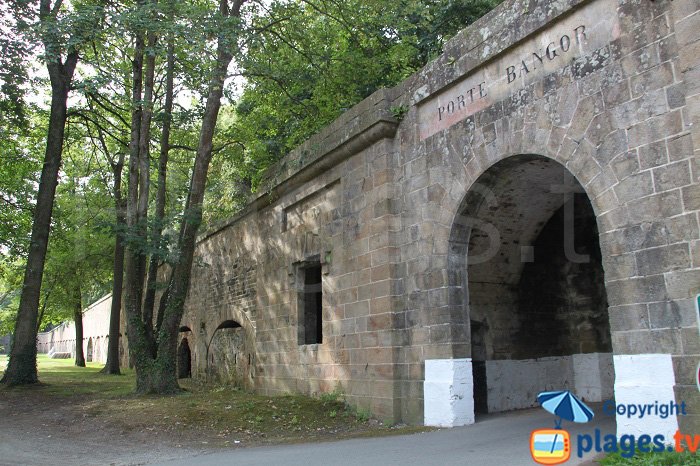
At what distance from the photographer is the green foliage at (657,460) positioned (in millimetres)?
4235

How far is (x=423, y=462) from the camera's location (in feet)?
18.2

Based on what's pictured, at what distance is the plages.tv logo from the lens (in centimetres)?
380

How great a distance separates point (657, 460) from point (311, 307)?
753 centimetres

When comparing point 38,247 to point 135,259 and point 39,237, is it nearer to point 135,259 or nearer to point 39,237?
point 39,237

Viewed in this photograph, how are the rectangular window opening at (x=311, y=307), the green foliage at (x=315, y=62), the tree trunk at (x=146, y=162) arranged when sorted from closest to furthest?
the rectangular window opening at (x=311, y=307) < the tree trunk at (x=146, y=162) < the green foliage at (x=315, y=62)

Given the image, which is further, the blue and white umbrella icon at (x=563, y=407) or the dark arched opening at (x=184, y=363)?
the dark arched opening at (x=184, y=363)

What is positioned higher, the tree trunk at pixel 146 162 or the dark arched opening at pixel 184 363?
the tree trunk at pixel 146 162

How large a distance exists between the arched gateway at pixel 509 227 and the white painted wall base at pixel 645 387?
1 cm

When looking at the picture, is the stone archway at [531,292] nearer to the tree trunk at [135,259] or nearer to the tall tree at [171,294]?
the tall tree at [171,294]

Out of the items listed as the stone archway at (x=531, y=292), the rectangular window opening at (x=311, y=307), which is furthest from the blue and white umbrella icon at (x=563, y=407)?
the rectangular window opening at (x=311, y=307)

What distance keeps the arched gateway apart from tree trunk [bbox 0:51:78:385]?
5162mm

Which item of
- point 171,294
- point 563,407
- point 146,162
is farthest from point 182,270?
point 563,407

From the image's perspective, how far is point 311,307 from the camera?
11195 mm

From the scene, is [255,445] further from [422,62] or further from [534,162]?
[422,62]
